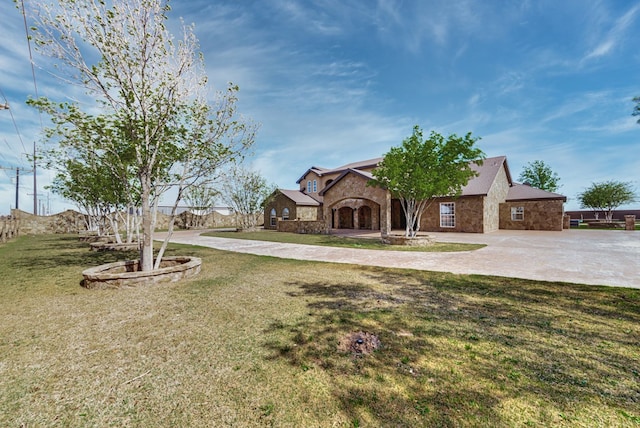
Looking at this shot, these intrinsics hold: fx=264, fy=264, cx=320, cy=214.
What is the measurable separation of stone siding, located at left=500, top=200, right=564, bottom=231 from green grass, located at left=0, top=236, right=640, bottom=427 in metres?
20.0

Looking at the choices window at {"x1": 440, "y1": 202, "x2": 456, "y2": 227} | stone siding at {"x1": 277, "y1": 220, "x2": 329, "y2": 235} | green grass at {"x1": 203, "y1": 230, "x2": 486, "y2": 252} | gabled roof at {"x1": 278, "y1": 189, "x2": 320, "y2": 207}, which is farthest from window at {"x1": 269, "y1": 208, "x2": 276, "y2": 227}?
window at {"x1": 440, "y1": 202, "x2": 456, "y2": 227}

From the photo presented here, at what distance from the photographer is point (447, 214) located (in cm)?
2203

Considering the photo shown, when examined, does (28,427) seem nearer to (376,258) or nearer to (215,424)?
(215,424)

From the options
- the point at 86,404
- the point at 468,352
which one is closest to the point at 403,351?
the point at 468,352

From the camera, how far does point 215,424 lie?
2.24 meters

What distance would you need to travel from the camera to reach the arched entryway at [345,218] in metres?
28.1

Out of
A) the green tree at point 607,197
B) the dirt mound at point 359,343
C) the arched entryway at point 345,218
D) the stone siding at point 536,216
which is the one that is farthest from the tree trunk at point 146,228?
the green tree at point 607,197

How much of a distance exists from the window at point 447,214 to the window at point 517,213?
6200mm

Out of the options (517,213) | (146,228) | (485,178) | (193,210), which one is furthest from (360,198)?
(193,210)

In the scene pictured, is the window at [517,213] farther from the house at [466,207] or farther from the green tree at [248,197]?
the green tree at [248,197]

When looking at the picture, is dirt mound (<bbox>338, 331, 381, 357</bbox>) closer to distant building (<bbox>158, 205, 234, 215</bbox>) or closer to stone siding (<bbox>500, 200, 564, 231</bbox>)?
stone siding (<bbox>500, 200, 564, 231</bbox>)

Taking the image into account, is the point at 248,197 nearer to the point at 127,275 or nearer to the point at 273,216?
the point at 273,216

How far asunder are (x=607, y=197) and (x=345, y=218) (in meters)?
34.7

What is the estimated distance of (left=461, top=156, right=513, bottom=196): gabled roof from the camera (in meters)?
20.5
